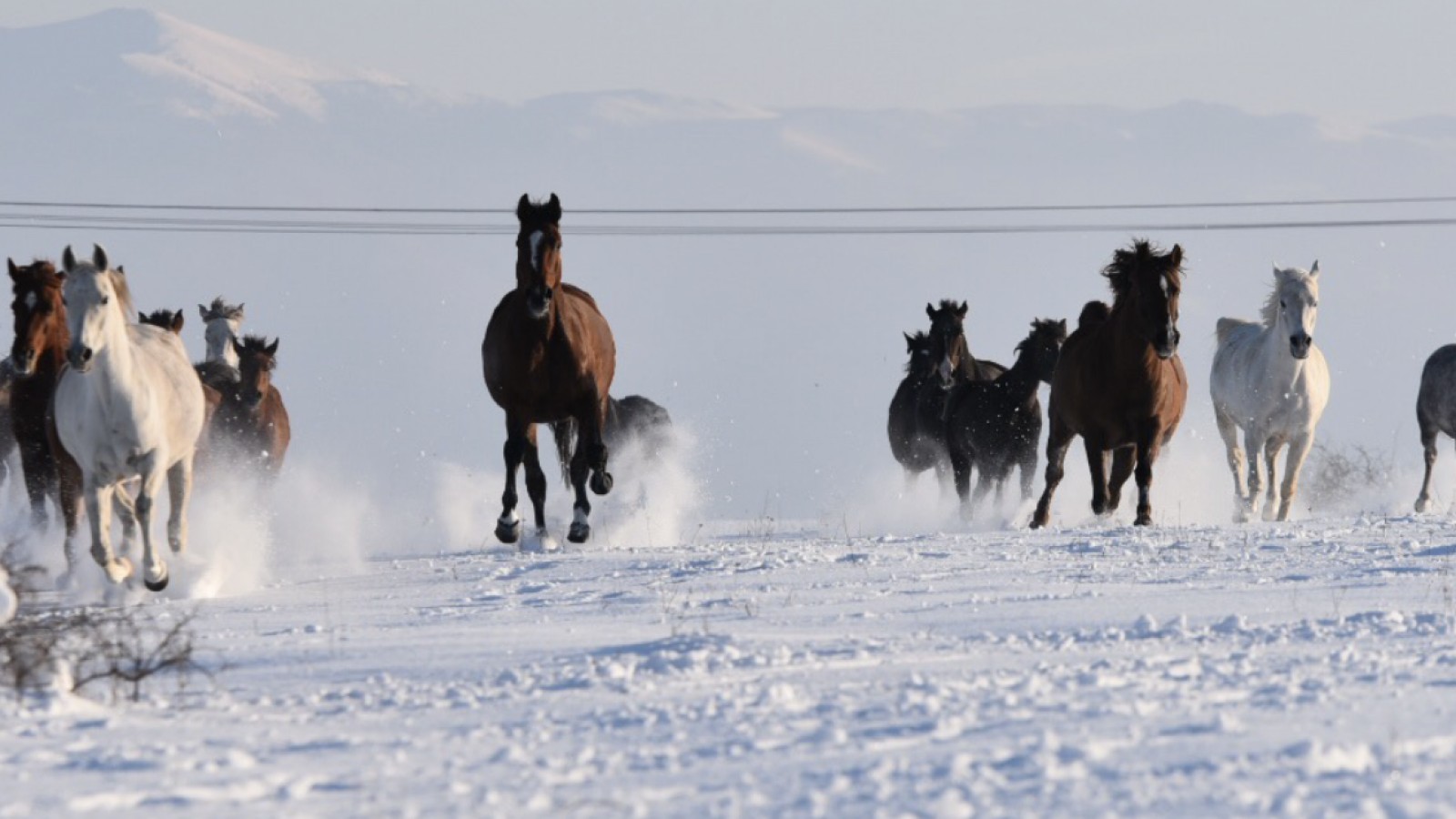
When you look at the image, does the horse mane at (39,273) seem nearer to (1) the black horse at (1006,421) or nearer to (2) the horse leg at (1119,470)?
(2) the horse leg at (1119,470)

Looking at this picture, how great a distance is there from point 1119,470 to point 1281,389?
2314mm

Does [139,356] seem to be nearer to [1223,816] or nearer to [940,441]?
[1223,816]

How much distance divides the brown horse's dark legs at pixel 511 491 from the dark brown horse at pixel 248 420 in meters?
5.05

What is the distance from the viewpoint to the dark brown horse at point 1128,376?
1550cm

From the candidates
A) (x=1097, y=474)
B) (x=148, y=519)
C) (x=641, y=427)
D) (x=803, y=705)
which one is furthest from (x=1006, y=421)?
(x=803, y=705)

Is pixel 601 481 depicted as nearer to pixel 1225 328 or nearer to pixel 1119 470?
pixel 1119 470

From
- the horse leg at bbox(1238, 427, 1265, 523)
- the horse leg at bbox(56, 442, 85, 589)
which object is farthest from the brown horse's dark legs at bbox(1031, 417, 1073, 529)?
the horse leg at bbox(56, 442, 85, 589)

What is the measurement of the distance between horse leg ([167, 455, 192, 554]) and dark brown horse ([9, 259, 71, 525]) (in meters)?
0.82

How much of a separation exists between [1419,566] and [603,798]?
766cm

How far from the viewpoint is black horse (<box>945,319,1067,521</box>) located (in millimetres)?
21094

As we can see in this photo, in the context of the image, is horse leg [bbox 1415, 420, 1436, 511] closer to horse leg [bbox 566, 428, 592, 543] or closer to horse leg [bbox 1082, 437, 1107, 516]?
horse leg [bbox 1082, 437, 1107, 516]

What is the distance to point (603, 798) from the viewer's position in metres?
5.02

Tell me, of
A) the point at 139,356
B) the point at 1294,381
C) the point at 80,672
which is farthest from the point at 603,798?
the point at 1294,381

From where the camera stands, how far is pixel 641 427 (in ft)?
86.4
